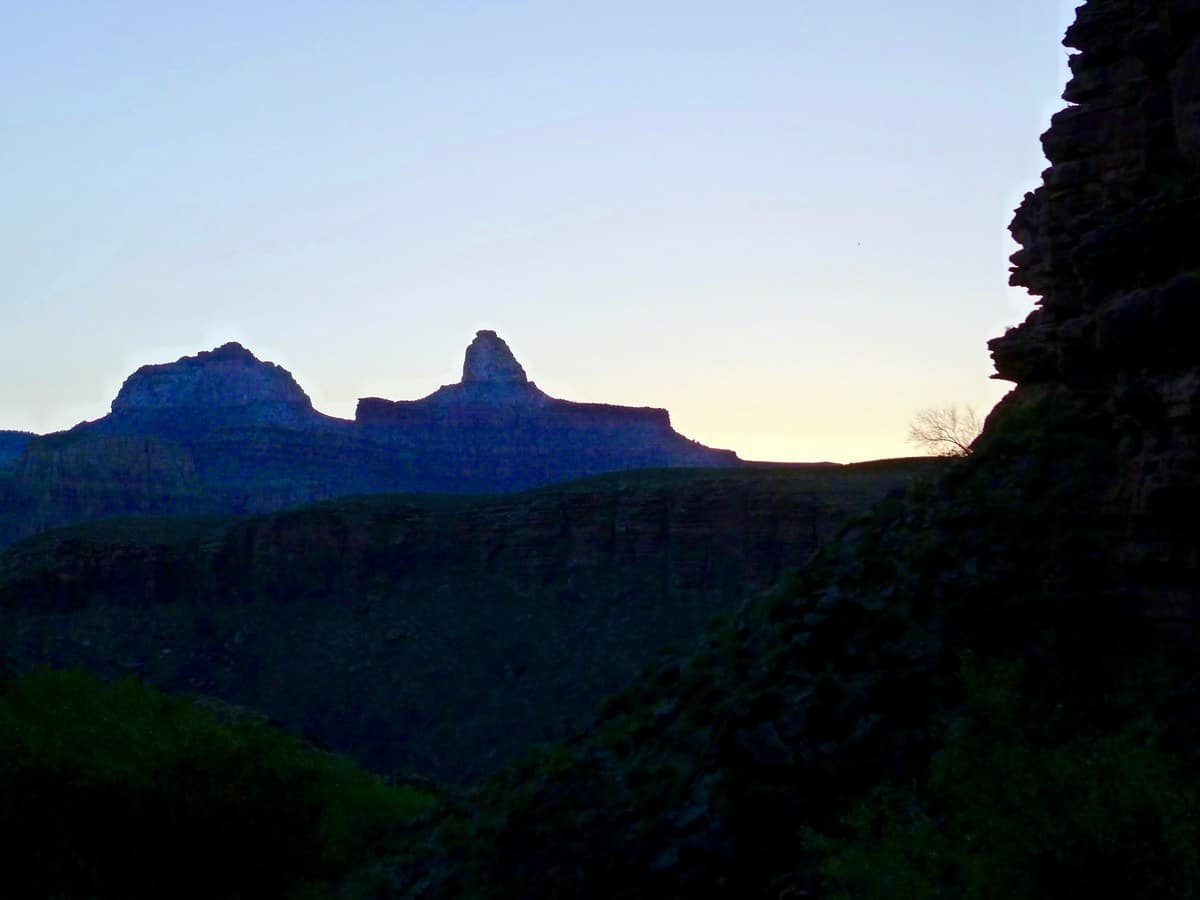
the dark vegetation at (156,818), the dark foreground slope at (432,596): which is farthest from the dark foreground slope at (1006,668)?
the dark foreground slope at (432,596)

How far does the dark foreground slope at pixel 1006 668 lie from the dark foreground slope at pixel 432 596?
48.5m

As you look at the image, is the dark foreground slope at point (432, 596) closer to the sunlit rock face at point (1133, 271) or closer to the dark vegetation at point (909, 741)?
the dark vegetation at point (909, 741)

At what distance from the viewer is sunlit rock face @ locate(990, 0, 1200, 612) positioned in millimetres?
22469

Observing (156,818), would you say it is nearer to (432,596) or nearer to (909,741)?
(909,741)

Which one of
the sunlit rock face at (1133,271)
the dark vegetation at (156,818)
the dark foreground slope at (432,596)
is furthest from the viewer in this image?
the dark foreground slope at (432,596)

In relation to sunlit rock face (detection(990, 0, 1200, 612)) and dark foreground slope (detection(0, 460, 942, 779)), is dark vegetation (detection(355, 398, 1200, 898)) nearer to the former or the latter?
sunlit rock face (detection(990, 0, 1200, 612))

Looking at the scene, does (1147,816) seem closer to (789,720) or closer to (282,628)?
(789,720)

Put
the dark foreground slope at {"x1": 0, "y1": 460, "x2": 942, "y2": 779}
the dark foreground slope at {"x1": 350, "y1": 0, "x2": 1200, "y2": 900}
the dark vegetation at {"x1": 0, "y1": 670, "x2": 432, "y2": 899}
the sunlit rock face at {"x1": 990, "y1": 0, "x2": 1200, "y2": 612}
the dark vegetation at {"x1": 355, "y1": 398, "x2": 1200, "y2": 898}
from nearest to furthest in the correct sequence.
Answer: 1. the dark vegetation at {"x1": 355, "y1": 398, "x2": 1200, "y2": 898}
2. the dark foreground slope at {"x1": 350, "y1": 0, "x2": 1200, "y2": 900}
3. the sunlit rock face at {"x1": 990, "y1": 0, "x2": 1200, "y2": 612}
4. the dark vegetation at {"x1": 0, "y1": 670, "x2": 432, "y2": 899}
5. the dark foreground slope at {"x1": 0, "y1": 460, "x2": 942, "y2": 779}

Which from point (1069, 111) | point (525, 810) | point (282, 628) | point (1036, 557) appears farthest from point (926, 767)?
point (282, 628)

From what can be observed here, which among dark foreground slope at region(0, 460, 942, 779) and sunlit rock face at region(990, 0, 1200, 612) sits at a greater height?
sunlit rock face at region(990, 0, 1200, 612)

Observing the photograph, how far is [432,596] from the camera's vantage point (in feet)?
336

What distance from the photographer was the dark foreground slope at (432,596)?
283ft

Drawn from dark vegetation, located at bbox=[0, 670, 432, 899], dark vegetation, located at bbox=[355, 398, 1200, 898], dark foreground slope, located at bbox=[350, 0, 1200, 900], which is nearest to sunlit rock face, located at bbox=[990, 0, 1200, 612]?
dark foreground slope, located at bbox=[350, 0, 1200, 900]

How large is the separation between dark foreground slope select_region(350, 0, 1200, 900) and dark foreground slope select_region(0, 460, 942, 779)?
159 ft
